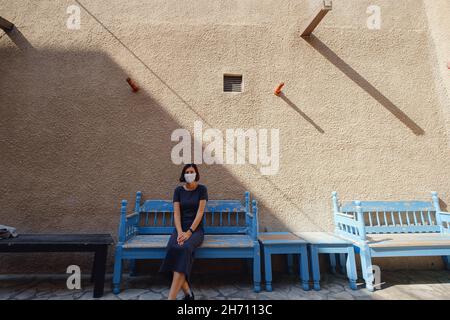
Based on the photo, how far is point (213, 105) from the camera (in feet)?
12.2

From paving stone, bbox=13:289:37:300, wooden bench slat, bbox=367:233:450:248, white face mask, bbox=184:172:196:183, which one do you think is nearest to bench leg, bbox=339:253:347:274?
wooden bench slat, bbox=367:233:450:248

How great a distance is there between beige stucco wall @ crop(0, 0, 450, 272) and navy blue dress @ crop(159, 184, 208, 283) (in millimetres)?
569

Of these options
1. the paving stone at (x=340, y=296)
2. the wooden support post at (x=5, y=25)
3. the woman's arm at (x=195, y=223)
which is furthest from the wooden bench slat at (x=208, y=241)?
the wooden support post at (x=5, y=25)

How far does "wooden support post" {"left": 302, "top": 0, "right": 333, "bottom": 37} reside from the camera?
10.8 feet

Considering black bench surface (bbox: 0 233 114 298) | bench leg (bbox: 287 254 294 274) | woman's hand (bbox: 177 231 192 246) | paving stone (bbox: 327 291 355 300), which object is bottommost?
paving stone (bbox: 327 291 355 300)

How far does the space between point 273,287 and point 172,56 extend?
3650mm

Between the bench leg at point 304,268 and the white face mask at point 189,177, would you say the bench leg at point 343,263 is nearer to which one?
the bench leg at point 304,268

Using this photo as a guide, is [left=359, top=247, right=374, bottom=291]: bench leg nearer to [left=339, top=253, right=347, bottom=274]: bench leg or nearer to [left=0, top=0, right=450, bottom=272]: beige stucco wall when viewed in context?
A: [left=339, top=253, right=347, bottom=274]: bench leg

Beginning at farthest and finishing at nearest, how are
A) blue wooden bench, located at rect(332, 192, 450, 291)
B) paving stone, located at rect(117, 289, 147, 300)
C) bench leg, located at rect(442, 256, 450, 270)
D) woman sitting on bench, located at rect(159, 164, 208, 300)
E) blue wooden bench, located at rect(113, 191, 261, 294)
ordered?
bench leg, located at rect(442, 256, 450, 270) < blue wooden bench, located at rect(332, 192, 450, 291) < blue wooden bench, located at rect(113, 191, 261, 294) < paving stone, located at rect(117, 289, 147, 300) < woman sitting on bench, located at rect(159, 164, 208, 300)
